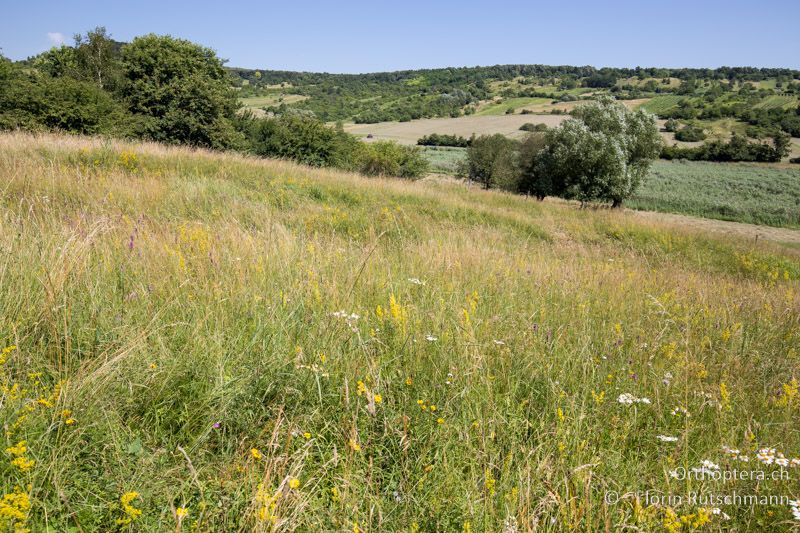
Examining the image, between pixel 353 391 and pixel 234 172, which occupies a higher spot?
pixel 234 172

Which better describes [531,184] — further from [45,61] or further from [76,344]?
[45,61]

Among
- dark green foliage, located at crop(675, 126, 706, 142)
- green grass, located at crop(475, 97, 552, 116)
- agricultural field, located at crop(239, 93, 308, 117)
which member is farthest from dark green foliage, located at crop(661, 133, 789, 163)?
agricultural field, located at crop(239, 93, 308, 117)

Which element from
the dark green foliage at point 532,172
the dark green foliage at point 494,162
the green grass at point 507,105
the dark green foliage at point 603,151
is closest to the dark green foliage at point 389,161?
the dark green foliage at point 494,162

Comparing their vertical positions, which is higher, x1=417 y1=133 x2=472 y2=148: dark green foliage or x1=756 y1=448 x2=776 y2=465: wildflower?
x1=417 y1=133 x2=472 y2=148: dark green foliage

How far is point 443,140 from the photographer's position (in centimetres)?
9144

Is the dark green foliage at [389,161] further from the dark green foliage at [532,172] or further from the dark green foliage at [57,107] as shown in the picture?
the dark green foliage at [57,107]

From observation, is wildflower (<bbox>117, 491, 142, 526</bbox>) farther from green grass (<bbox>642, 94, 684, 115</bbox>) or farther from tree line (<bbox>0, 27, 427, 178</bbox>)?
green grass (<bbox>642, 94, 684, 115</bbox>)

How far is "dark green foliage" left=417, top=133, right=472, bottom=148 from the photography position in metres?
90.3

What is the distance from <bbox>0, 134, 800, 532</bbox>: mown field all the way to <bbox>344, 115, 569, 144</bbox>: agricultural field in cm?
8547

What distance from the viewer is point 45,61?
134 ft

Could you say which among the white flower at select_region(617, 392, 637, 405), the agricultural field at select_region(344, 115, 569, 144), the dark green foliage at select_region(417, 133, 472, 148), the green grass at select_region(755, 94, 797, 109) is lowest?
the white flower at select_region(617, 392, 637, 405)

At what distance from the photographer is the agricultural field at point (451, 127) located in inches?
3536

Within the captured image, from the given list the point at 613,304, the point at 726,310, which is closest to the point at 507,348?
the point at 613,304

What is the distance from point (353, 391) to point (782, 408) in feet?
8.69
